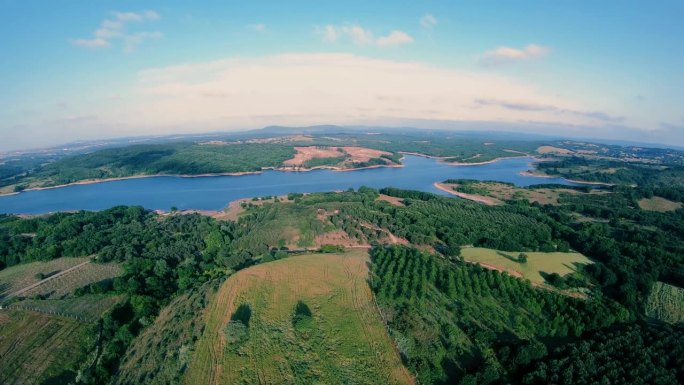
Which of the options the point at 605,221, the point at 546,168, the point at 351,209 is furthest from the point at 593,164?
the point at 351,209

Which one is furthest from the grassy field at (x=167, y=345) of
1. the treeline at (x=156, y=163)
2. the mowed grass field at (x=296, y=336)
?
the treeline at (x=156, y=163)

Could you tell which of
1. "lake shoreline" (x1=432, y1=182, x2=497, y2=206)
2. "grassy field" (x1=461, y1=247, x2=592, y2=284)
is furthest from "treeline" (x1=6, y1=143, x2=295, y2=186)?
→ "grassy field" (x1=461, y1=247, x2=592, y2=284)

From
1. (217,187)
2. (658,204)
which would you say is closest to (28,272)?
(217,187)

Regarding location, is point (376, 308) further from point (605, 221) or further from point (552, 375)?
point (605, 221)

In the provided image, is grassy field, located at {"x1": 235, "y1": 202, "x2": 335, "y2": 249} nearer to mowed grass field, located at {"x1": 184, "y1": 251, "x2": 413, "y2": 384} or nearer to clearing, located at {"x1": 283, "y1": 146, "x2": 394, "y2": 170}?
mowed grass field, located at {"x1": 184, "y1": 251, "x2": 413, "y2": 384}

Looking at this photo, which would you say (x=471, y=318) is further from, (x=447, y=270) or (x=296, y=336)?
(x=296, y=336)

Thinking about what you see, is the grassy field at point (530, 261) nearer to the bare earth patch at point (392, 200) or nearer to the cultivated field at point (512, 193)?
the bare earth patch at point (392, 200)
